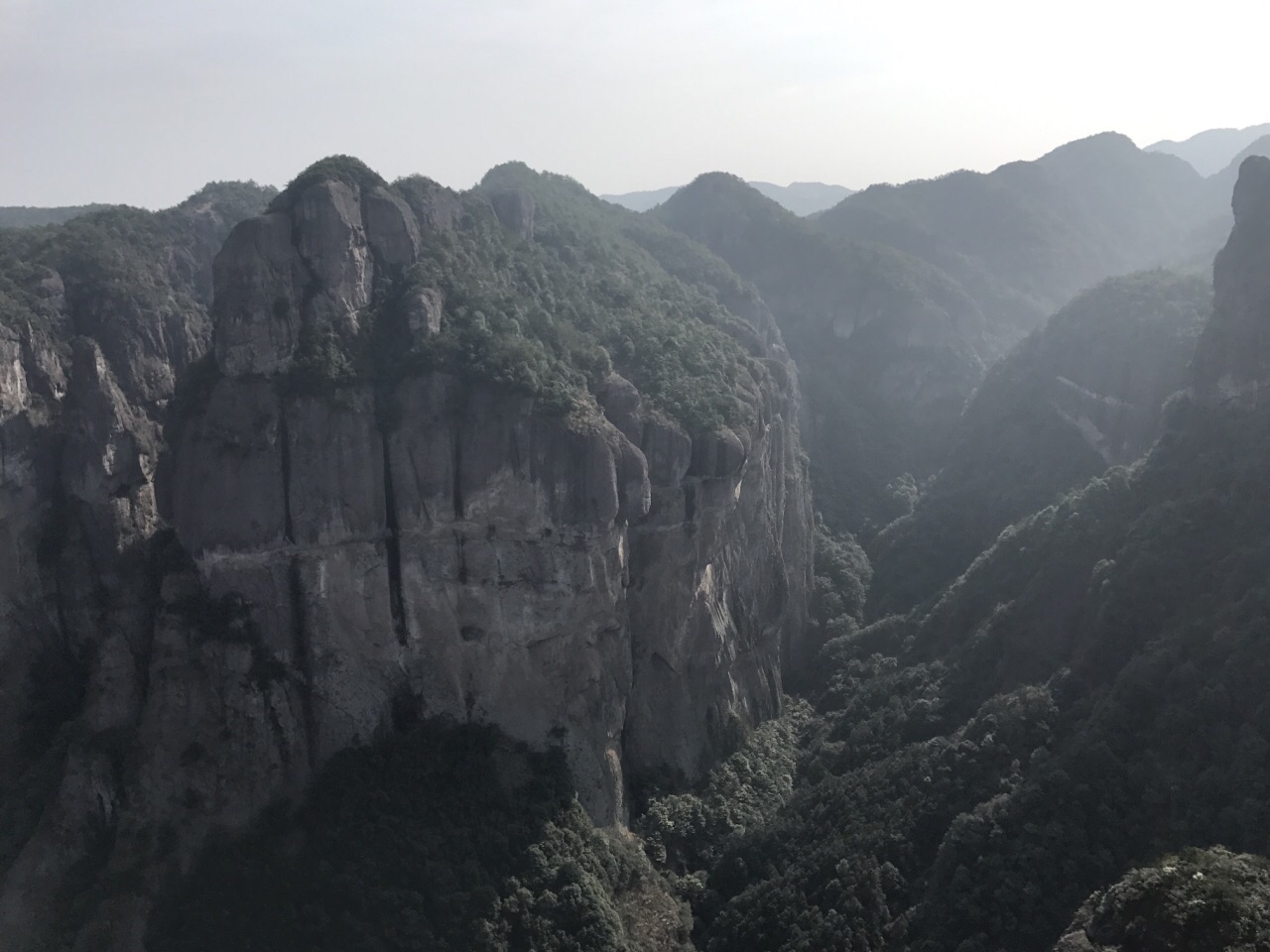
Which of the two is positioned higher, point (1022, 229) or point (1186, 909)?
point (1022, 229)

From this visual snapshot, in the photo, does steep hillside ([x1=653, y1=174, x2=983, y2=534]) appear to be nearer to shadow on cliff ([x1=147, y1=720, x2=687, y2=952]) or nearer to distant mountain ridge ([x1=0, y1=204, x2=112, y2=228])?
shadow on cliff ([x1=147, y1=720, x2=687, y2=952])

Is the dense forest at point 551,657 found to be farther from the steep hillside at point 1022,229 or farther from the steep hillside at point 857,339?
the steep hillside at point 1022,229

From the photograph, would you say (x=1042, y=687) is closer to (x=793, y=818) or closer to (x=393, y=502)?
(x=793, y=818)

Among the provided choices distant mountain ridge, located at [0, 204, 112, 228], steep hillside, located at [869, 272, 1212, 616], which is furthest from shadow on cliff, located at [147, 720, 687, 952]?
distant mountain ridge, located at [0, 204, 112, 228]

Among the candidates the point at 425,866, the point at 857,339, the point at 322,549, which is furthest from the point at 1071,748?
the point at 857,339

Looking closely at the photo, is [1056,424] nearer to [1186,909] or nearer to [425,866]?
[425,866]

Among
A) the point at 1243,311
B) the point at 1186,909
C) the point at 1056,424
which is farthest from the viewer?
the point at 1056,424

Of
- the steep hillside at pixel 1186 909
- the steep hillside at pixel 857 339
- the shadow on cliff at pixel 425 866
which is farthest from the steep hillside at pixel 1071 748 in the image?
the steep hillside at pixel 857 339
